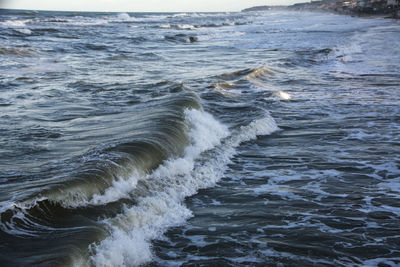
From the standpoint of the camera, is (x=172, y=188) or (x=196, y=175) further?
(x=196, y=175)

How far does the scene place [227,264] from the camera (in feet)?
14.0

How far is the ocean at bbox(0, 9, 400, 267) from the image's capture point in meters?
4.43

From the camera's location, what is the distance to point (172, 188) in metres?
6.06

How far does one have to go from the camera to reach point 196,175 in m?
6.68

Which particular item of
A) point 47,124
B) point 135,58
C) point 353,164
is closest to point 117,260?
point 353,164

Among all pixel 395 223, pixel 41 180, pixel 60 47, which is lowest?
pixel 395 223

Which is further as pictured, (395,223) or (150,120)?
(150,120)

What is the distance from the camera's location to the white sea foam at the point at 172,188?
4.29 meters

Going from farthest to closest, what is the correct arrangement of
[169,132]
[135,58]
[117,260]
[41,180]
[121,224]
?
[135,58]
[169,132]
[41,180]
[121,224]
[117,260]

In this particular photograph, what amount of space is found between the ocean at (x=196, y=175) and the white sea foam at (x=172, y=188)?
2cm

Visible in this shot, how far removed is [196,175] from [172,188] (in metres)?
0.72

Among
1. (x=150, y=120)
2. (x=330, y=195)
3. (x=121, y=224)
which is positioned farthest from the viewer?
(x=150, y=120)

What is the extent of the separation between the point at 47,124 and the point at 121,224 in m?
4.76

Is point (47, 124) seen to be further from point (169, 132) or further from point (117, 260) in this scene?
point (117, 260)
